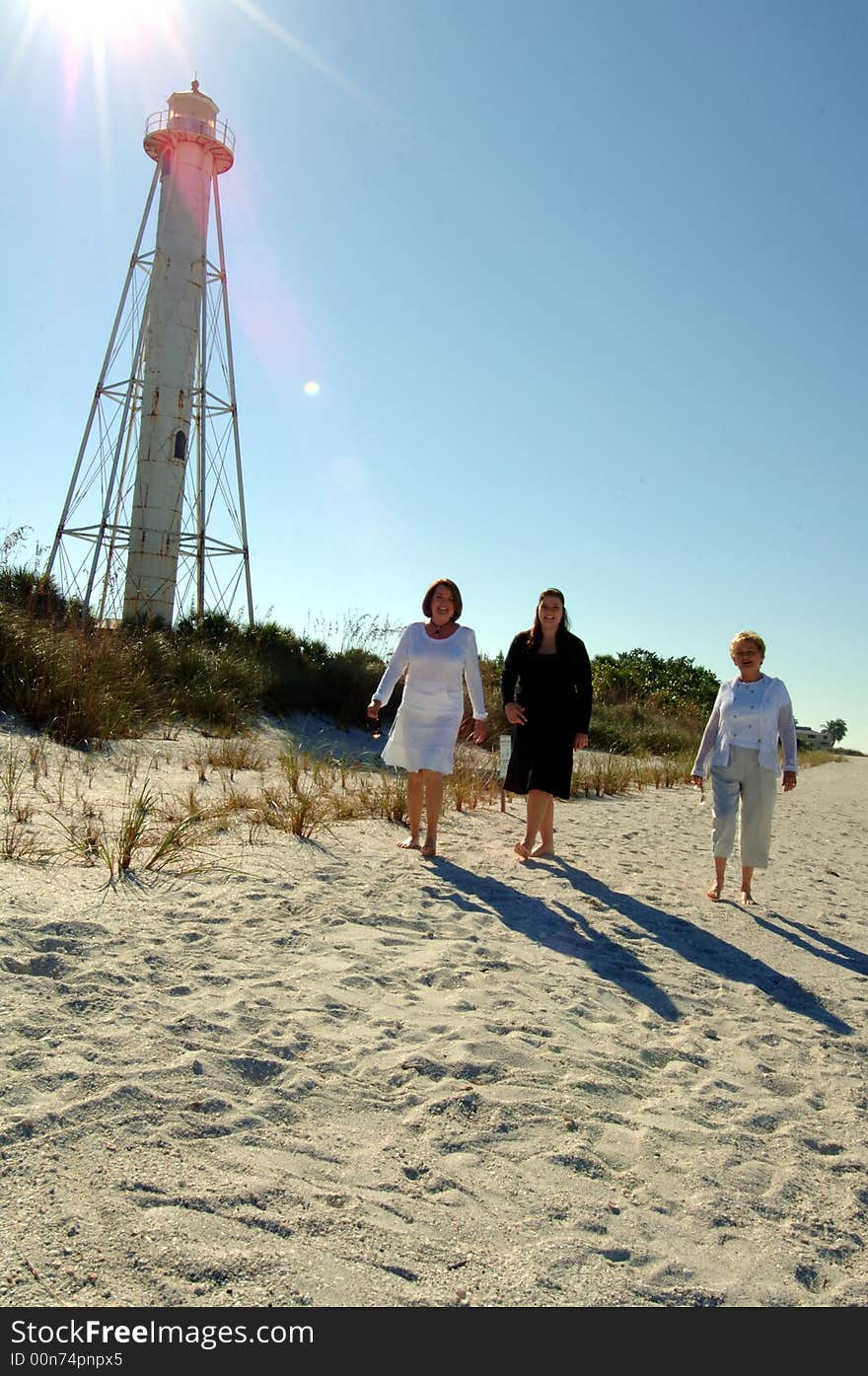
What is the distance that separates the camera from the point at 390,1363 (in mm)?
2018

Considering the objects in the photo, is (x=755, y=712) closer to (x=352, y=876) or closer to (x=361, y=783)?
(x=352, y=876)

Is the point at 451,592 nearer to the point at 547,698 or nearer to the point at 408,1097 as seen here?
the point at 547,698

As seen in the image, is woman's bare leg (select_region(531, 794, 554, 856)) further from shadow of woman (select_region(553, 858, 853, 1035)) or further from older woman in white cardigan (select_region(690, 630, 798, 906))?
older woman in white cardigan (select_region(690, 630, 798, 906))

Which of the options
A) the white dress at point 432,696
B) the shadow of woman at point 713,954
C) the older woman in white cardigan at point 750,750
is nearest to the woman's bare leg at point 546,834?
the shadow of woman at point 713,954

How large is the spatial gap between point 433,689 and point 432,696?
5cm

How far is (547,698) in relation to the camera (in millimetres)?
6941

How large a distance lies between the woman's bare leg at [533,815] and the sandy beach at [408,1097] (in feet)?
3.94

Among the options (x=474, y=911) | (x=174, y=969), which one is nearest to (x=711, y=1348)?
(x=174, y=969)

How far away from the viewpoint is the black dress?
6898 millimetres

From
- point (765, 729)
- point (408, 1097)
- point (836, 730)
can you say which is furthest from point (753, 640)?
point (836, 730)

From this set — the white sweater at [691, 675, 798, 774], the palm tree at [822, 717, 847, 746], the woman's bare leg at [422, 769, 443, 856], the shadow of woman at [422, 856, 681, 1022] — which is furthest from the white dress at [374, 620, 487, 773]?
the palm tree at [822, 717, 847, 746]

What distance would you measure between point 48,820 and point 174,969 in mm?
2750

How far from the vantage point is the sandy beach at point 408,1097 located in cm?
235

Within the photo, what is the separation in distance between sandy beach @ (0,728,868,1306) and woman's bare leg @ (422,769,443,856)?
32.0 inches
